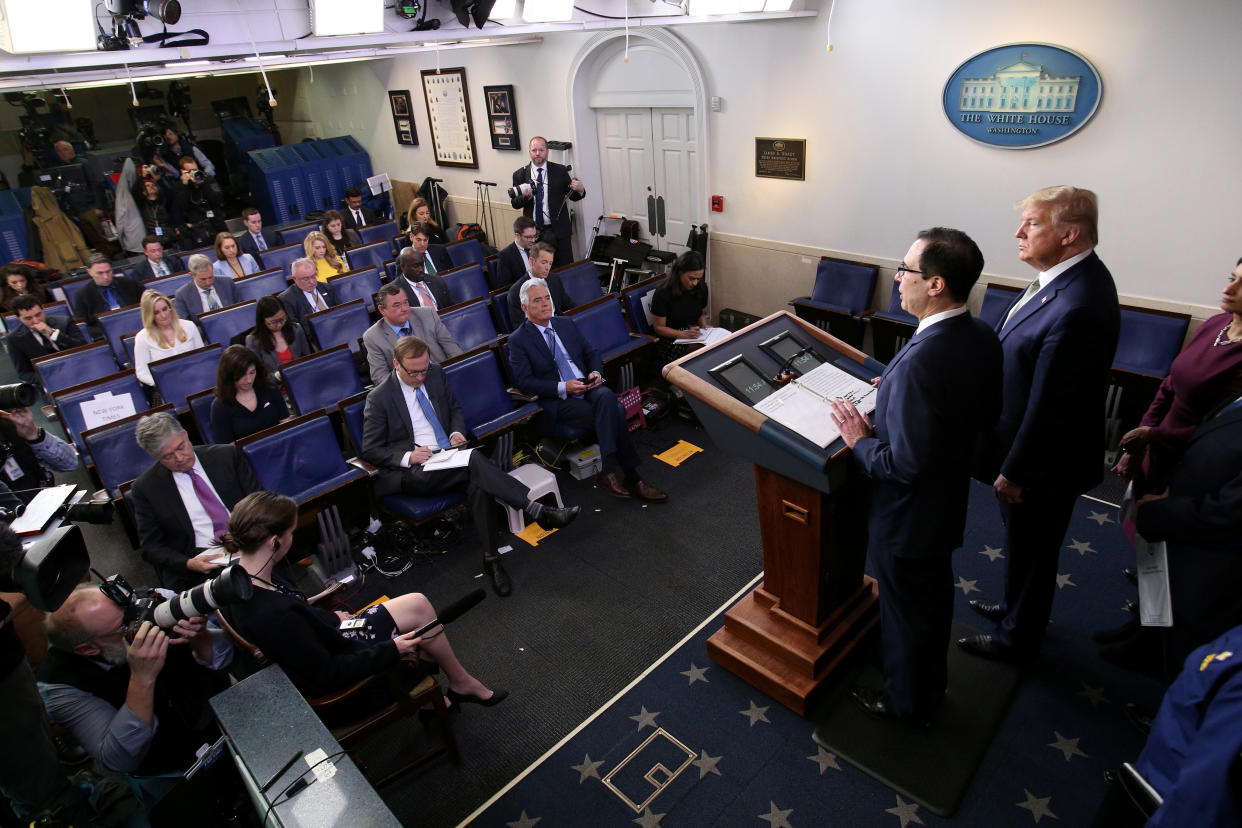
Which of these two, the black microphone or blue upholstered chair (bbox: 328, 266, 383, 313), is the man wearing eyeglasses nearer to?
the black microphone

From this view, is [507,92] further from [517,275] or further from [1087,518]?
[1087,518]

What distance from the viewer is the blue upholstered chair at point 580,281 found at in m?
6.36

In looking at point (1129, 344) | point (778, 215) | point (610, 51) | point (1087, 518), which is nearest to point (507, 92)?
point (610, 51)

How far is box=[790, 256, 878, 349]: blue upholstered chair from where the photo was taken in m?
6.12

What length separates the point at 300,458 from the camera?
4.02 m

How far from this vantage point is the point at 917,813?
2.61m

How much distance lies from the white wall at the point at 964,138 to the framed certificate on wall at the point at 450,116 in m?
2.32

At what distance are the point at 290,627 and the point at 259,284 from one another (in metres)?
5.20

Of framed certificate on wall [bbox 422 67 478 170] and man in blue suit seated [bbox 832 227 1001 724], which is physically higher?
framed certificate on wall [bbox 422 67 478 170]

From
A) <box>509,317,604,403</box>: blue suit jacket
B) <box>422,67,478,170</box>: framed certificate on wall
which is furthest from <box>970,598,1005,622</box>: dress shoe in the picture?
<box>422,67,478,170</box>: framed certificate on wall

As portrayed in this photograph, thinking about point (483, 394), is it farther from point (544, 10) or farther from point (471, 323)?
point (544, 10)

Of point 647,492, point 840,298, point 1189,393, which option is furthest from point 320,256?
point 1189,393

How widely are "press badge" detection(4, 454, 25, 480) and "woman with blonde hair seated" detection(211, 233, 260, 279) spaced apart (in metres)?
3.44

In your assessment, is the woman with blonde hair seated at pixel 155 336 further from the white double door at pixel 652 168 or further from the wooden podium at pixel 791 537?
the white double door at pixel 652 168
